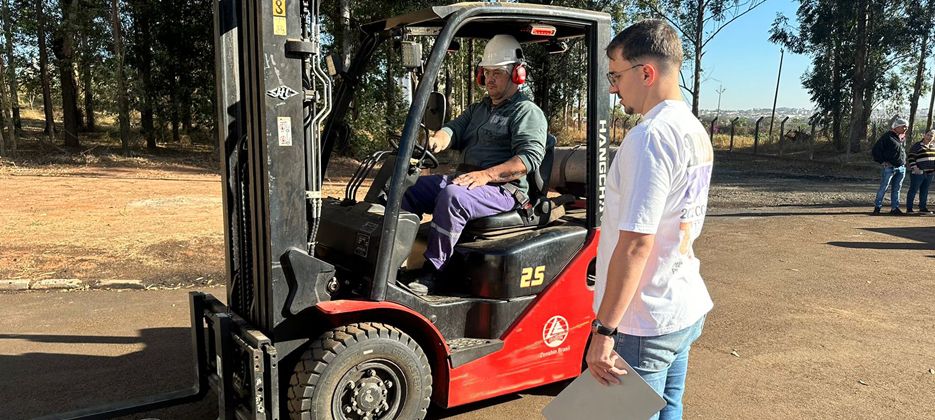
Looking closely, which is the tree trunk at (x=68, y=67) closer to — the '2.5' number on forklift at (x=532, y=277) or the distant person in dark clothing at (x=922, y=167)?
the '2.5' number on forklift at (x=532, y=277)

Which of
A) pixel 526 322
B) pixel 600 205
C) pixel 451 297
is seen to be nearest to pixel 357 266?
pixel 451 297

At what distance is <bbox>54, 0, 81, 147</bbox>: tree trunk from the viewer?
21545 millimetres

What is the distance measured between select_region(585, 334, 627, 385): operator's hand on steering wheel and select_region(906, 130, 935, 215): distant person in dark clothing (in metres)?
13.0

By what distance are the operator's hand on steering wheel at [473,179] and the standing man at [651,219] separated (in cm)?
162

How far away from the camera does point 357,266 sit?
388cm

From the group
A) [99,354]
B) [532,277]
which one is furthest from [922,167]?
[99,354]

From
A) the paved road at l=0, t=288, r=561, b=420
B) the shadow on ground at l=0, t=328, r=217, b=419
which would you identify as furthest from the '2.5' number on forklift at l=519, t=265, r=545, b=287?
the shadow on ground at l=0, t=328, r=217, b=419

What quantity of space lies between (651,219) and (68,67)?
25290mm

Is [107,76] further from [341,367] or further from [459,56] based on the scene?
[341,367]

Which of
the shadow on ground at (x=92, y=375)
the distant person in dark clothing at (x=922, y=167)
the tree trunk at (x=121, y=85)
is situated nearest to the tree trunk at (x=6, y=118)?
the tree trunk at (x=121, y=85)

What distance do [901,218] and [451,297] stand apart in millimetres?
11665

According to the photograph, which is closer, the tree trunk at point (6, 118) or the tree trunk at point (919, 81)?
the tree trunk at point (6, 118)

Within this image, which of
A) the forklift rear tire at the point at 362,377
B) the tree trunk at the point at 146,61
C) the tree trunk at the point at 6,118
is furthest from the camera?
the tree trunk at the point at 146,61

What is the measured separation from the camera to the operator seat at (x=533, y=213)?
4.18 m
